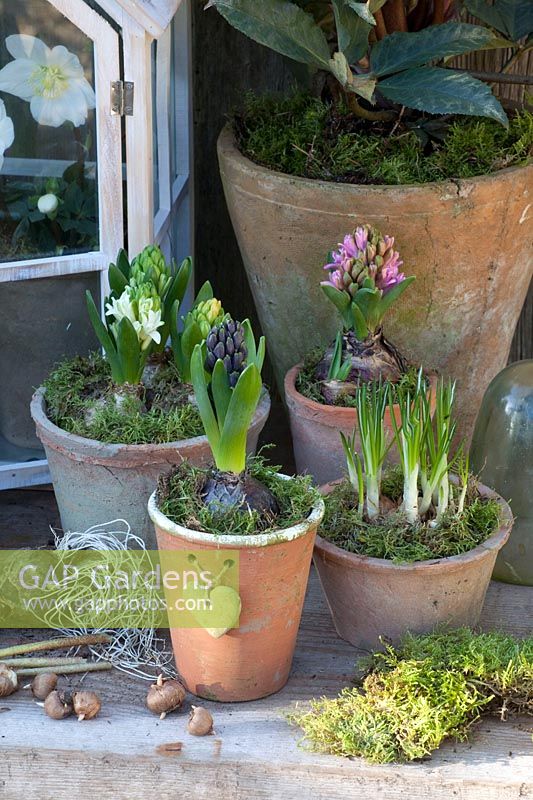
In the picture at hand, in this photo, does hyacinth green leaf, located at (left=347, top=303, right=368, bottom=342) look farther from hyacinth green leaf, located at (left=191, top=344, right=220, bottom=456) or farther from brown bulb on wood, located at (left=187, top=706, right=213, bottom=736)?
brown bulb on wood, located at (left=187, top=706, right=213, bottom=736)

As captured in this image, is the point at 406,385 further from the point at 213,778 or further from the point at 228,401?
the point at 213,778

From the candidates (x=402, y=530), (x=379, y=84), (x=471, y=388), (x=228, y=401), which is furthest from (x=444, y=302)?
(x=228, y=401)

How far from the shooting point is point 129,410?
6.12 feet

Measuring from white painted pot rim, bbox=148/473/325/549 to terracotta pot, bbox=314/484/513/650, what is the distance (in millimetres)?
164

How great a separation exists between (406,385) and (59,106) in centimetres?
83

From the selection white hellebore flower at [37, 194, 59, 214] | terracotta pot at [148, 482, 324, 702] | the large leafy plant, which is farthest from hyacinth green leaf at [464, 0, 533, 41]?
terracotta pot at [148, 482, 324, 702]

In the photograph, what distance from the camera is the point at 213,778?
1.53 metres

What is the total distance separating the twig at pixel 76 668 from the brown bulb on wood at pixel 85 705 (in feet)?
0.34

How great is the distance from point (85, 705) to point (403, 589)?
1.71 feet

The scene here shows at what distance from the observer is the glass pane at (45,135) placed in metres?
1.90

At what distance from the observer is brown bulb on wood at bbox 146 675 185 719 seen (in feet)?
5.27

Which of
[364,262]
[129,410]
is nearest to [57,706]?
[129,410]

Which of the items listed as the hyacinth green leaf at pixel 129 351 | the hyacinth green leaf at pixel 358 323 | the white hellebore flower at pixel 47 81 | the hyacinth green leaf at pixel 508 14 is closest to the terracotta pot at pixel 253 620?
the hyacinth green leaf at pixel 129 351

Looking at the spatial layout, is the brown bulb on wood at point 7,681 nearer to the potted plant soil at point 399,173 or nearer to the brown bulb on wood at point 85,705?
the brown bulb on wood at point 85,705
